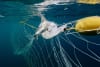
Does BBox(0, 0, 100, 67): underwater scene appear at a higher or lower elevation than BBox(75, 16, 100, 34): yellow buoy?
lower

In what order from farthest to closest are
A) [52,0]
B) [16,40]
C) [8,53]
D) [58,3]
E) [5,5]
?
[8,53]
[16,40]
[5,5]
[58,3]
[52,0]

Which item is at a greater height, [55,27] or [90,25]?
[90,25]

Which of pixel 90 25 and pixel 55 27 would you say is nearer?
pixel 90 25

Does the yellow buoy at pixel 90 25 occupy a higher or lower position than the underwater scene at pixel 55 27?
higher

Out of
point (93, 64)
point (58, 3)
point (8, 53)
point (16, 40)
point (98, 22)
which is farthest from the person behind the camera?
point (8, 53)

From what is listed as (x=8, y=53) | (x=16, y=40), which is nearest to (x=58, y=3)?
(x=16, y=40)

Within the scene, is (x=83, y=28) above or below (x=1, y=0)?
above

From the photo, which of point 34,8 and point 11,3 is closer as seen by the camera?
point 11,3

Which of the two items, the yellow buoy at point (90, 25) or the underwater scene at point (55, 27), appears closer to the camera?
the yellow buoy at point (90, 25)

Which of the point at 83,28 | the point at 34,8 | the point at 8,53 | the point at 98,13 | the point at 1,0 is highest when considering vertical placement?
the point at 83,28

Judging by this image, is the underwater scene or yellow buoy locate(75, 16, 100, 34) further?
the underwater scene

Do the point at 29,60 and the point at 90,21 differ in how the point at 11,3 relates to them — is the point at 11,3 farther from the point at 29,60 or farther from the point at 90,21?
the point at 90,21
